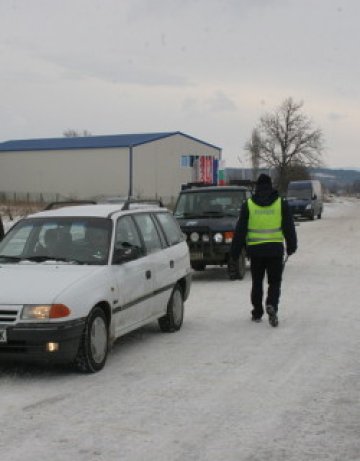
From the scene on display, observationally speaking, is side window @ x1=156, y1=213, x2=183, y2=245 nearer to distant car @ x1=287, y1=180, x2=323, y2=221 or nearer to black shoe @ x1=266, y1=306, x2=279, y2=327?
black shoe @ x1=266, y1=306, x2=279, y2=327

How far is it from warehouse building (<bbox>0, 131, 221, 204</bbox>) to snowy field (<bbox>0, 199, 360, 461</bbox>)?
55.2 metres

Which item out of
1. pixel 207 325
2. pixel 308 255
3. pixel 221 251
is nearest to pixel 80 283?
pixel 207 325

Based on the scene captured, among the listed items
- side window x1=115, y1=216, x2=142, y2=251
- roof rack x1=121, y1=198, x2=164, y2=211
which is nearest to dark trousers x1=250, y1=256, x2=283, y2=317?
roof rack x1=121, y1=198, x2=164, y2=211

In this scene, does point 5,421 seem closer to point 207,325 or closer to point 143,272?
point 143,272

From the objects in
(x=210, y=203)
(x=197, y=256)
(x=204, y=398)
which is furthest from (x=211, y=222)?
(x=204, y=398)

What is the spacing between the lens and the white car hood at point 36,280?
616 cm

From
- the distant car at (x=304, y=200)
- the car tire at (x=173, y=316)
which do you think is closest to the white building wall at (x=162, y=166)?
the distant car at (x=304, y=200)

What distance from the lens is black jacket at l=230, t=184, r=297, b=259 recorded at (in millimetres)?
9039

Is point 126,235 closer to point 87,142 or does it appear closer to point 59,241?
point 59,241

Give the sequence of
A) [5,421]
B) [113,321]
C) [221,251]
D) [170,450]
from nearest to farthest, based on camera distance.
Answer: [170,450]
[5,421]
[113,321]
[221,251]

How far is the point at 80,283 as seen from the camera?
642 cm

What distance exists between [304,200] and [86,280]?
115ft

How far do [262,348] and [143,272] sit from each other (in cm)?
148

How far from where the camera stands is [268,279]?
9164 mm
